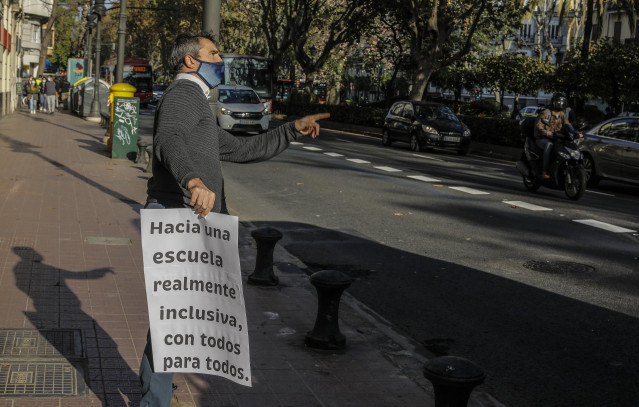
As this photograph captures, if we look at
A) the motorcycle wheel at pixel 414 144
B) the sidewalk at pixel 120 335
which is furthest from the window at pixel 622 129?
the sidewalk at pixel 120 335

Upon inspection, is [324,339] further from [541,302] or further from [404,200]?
[404,200]

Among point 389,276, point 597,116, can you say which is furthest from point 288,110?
point 389,276

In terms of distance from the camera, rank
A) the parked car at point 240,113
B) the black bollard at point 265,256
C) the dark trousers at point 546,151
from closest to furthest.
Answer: the black bollard at point 265,256
the dark trousers at point 546,151
the parked car at point 240,113

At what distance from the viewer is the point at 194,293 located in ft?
12.7

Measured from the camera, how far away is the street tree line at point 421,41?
30.4 m

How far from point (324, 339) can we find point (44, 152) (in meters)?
15.8

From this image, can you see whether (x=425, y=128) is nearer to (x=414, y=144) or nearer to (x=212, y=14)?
(x=414, y=144)

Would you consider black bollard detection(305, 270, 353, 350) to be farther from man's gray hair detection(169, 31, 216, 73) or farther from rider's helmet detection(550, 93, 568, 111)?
rider's helmet detection(550, 93, 568, 111)

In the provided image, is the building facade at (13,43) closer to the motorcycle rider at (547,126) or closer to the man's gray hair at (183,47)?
the motorcycle rider at (547,126)

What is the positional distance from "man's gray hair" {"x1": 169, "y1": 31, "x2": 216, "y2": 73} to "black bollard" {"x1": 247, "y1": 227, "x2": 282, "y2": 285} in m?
3.56

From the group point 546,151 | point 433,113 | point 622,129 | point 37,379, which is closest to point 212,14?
point 37,379

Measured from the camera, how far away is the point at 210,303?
3.87 meters

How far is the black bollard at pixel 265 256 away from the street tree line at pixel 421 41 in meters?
15.2

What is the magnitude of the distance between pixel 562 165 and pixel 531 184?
1.07 m
